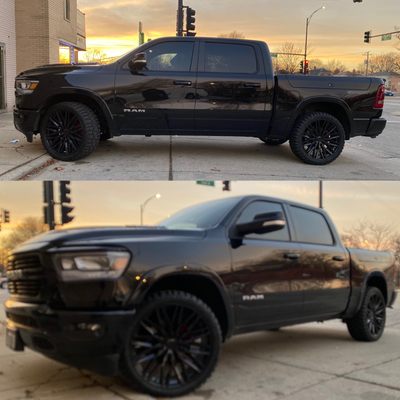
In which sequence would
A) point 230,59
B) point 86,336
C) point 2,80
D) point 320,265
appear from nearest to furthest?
point 86,336, point 320,265, point 230,59, point 2,80

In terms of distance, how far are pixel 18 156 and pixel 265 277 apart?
18.6 ft

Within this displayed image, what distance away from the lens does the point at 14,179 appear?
289 inches

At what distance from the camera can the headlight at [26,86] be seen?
26.1ft

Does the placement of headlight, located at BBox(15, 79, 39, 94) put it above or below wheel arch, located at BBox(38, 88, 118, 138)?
above

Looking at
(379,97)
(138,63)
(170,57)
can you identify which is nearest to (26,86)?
(138,63)

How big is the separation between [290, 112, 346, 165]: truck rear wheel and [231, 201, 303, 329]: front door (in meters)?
3.63

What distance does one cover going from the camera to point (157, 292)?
396 centimetres

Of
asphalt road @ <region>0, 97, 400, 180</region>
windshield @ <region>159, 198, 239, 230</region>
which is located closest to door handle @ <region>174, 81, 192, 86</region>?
asphalt road @ <region>0, 97, 400, 180</region>

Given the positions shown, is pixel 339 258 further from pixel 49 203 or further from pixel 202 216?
pixel 49 203

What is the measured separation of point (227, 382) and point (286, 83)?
17.8 ft

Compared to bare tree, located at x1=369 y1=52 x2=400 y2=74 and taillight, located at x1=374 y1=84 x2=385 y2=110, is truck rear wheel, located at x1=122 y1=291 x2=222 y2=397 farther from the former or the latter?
bare tree, located at x1=369 y1=52 x2=400 y2=74

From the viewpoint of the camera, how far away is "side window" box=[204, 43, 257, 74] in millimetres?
8305

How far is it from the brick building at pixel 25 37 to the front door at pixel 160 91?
1190 centimetres

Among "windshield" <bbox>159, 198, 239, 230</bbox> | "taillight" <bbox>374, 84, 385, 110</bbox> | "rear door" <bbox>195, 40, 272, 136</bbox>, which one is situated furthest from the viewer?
"taillight" <bbox>374, 84, 385, 110</bbox>
